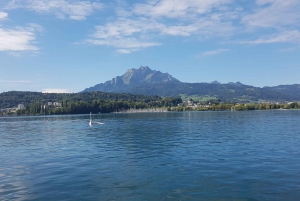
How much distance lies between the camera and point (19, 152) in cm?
3306

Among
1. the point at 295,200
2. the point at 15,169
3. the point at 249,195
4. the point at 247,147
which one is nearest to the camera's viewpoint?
the point at 295,200

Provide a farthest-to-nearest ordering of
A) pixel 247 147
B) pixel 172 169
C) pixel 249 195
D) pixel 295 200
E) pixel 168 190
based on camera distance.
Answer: pixel 247 147 → pixel 172 169 → pixel 168 190 → pixel 249 195 → pixel 295 200

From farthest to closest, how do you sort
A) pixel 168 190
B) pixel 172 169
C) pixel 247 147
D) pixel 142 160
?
pixel 247 147 → pixel 142 160 → pixel 172 169 → pixel 168 190

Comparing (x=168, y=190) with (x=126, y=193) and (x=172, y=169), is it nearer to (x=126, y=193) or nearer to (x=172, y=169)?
(x=126, y=193)

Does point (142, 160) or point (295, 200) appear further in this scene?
point (142, 160)

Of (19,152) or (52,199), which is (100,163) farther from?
(19,152)

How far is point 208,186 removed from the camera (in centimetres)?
1700

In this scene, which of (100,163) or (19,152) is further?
(19,152)

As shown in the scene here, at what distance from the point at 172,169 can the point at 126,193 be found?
6.40m

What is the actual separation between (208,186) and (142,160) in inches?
383

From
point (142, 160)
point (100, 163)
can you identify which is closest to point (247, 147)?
point (142, 160)

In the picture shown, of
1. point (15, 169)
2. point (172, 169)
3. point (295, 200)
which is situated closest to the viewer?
point (295, 200)

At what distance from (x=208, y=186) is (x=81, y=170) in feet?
32.9

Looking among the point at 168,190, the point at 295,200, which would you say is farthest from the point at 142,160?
the point at 295,200
